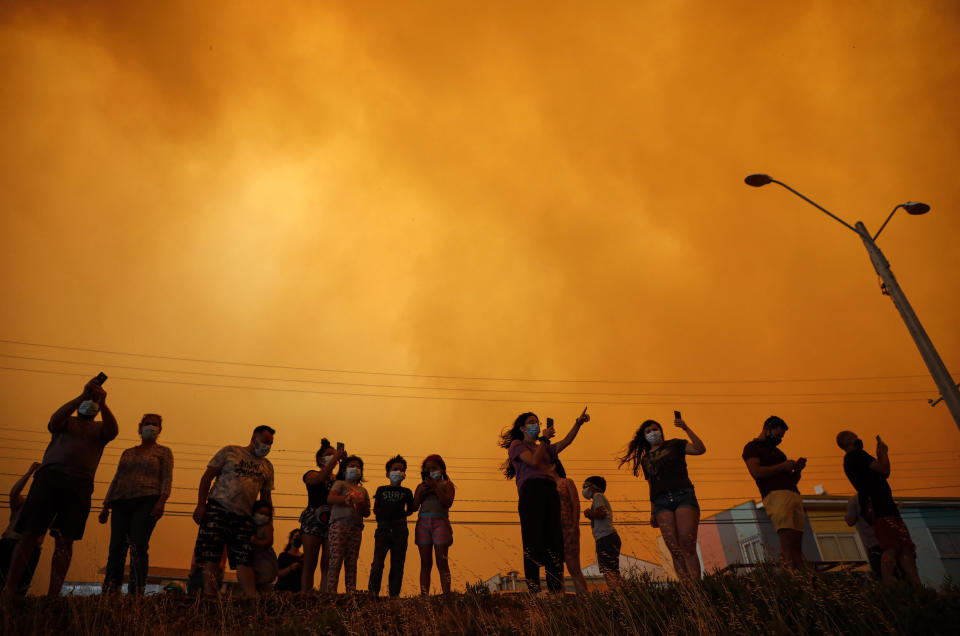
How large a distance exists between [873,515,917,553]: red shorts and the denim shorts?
1995 millimetres

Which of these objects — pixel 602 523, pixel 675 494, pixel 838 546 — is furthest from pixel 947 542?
pixel 675 494

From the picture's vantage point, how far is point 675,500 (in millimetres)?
6977

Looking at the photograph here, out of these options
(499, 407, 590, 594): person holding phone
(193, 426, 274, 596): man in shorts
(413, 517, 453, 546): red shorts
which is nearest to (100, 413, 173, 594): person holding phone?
(193, 426, 274, 596): man in shorts

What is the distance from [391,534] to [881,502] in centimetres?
596

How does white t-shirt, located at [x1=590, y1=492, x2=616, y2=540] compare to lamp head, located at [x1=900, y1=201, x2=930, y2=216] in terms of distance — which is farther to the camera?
lamp head, located at [x1=900, y1=201, x2=930, y2=216]

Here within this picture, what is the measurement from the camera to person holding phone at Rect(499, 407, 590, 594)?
6.58 metres

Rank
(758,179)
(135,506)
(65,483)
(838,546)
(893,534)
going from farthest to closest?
(838,546) → (758,179) → (135,506) → (65,483) → (893,534)

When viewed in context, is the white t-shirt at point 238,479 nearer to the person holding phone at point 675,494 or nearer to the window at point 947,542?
the person holding phone at point 675,494

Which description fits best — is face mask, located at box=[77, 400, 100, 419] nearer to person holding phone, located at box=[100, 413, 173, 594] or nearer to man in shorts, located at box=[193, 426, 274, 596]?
person holding phone, located at box=[100, 413, 173, 594]

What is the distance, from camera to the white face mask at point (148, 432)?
788 centimetres

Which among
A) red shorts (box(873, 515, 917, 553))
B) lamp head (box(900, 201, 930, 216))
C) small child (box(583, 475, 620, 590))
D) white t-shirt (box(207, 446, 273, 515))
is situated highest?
lamp head (box(900, 201, 930, 216))

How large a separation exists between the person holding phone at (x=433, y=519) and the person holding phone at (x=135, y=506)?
10.3 ft

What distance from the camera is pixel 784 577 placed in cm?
566

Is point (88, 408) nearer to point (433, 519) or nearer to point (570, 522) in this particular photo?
point (433, 519)
